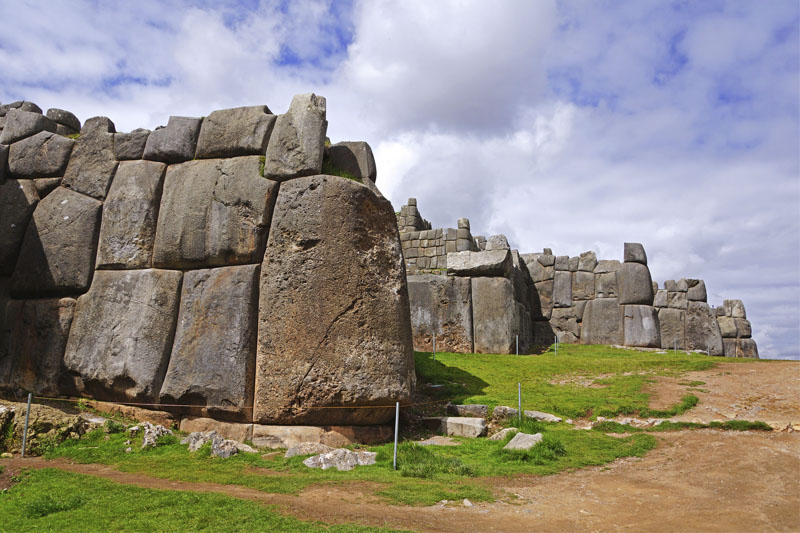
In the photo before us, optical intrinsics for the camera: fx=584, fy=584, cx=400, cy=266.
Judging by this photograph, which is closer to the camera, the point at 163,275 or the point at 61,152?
the point at 163,275

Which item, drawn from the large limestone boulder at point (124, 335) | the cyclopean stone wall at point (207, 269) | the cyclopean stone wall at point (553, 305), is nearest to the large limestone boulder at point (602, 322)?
the cyclopean stone wall at point (553, 305)

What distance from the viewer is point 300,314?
9.05 metres

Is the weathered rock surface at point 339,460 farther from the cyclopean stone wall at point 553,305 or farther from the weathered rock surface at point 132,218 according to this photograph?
the cyclopean stone wall at point 553,305

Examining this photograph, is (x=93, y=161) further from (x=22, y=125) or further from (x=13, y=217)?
(x=22, y=125)

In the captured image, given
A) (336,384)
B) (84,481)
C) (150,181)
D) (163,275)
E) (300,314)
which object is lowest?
(84,481)

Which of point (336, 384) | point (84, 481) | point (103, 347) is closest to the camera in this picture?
point (84, 481)

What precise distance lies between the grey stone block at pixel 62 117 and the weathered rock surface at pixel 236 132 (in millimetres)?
3858

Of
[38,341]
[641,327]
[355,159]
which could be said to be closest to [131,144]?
[38,341]

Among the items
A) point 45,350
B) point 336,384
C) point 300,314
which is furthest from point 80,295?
point 336,384

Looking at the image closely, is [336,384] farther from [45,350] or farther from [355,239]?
[45,350]

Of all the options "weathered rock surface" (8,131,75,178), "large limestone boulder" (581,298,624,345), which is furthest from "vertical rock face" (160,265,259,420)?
"large limestone boulder" (581,298,624,345)

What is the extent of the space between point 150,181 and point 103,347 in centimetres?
310

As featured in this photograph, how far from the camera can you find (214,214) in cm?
1012

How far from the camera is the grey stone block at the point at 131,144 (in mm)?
11141
